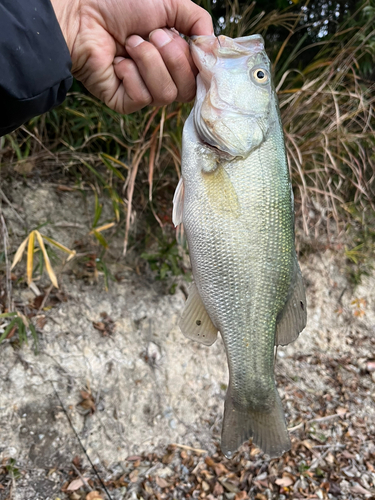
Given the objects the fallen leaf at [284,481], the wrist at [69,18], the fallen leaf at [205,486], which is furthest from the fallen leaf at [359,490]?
the wrist at [69,18]

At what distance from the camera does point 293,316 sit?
149 cm

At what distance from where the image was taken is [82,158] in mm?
2717

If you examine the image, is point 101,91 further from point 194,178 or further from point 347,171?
point 347,171

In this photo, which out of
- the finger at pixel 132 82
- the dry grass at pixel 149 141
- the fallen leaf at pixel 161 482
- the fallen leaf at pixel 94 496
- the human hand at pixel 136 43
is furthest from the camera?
the dry grass at pixel 149 141

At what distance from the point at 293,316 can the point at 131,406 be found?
157cm

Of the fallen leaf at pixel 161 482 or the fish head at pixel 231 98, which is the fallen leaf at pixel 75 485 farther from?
the fish head at pixel 231 98

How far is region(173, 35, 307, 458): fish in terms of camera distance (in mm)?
1344

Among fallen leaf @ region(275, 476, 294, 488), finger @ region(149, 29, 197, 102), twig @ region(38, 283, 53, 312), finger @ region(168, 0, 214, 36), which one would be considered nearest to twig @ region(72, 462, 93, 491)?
twig @ region(38, 283, 53, 312)

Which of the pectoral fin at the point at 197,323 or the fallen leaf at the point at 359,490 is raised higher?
the pectoral fin at the point at 197,323

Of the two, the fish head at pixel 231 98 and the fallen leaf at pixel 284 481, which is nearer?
the fish head at pixel 231 98

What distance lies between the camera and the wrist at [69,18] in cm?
151

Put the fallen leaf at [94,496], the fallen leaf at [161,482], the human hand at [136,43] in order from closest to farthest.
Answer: the human hand at [136,43] → the fallen leaf at [94,496] → the fallen leaf at [161,482]

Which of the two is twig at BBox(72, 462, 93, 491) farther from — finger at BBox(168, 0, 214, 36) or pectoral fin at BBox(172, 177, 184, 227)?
finger at BBox(168, 0, 214, 36)

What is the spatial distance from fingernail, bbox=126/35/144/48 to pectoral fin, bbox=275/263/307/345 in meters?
1.15
